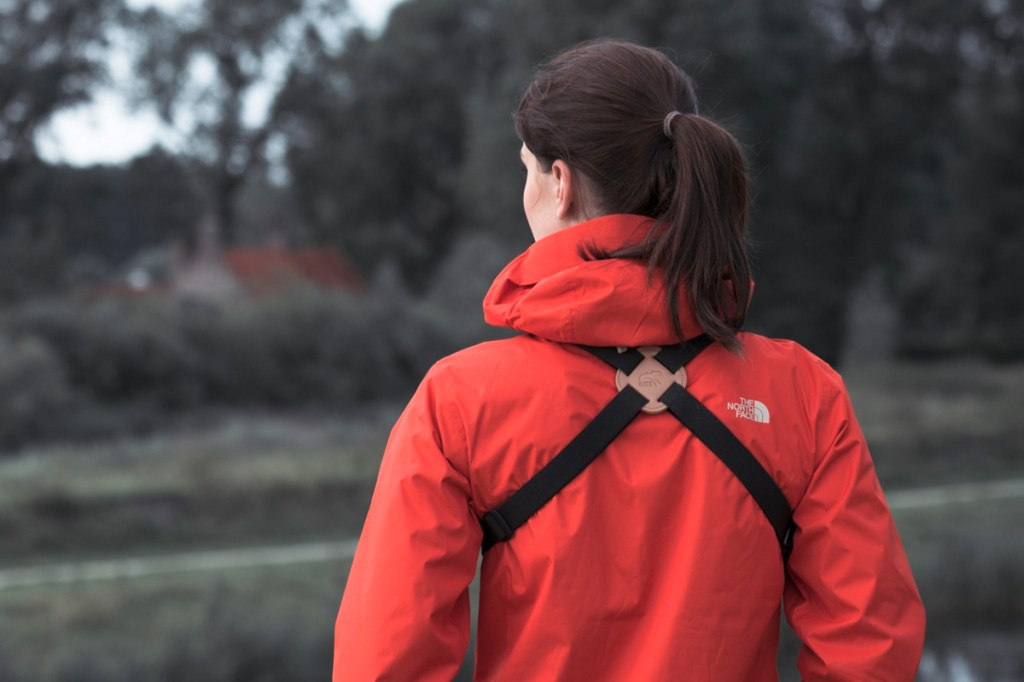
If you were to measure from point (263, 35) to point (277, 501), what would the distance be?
80.5 feet

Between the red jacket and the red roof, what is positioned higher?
the red jacket

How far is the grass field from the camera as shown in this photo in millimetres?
6133

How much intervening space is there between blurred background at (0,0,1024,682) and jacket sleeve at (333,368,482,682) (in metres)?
1.03

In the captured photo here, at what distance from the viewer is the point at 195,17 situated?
3403 centimetres

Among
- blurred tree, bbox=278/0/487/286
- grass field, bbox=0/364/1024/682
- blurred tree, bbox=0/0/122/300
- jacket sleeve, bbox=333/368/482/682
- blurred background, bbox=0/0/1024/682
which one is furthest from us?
blurred tree, bbox=278/0/487/286

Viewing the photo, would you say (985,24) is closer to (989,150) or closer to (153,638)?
(989,150)

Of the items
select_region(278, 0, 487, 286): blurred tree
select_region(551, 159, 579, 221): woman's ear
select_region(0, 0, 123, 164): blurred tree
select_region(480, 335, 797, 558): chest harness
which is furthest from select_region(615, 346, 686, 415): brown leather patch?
select_region(278, 0, 487, 286): blurred tree

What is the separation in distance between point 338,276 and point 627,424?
107 feet

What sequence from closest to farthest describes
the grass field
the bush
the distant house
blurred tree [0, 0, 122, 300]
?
the grass field, the bush, blurred tree [0, 0, 122, 300], the distant house

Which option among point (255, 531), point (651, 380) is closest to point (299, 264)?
point (255, 531)

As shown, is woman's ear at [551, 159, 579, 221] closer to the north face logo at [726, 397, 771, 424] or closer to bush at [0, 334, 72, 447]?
the north face logo at [726, 397, 771, 424]

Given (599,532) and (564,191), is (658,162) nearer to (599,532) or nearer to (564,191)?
(564,191)

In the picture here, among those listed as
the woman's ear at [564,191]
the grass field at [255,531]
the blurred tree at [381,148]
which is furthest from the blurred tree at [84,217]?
the woman's ear at [564,191]

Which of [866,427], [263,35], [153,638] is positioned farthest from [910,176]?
[153,638]
